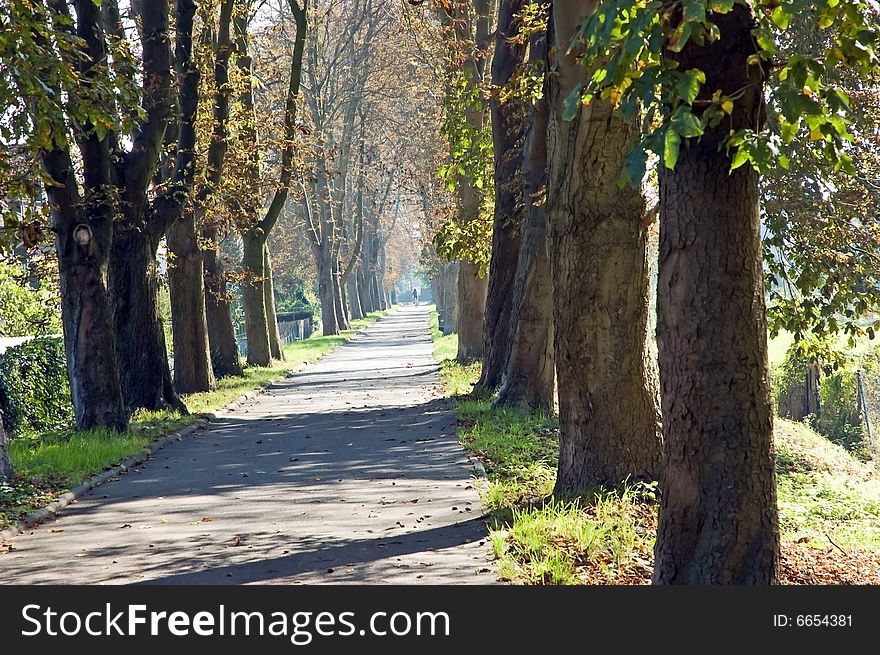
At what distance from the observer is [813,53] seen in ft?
48.5

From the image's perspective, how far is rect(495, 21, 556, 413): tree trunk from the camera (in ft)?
53.1

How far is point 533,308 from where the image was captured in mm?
16156

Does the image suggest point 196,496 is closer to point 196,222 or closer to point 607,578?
point 607,578

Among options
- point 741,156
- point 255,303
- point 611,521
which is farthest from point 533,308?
point 255,303

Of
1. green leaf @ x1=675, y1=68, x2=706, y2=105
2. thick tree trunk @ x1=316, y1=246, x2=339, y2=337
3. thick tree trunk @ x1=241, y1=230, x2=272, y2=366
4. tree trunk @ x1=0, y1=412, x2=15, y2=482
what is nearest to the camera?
green leaf @ x1=675, y1=68, x2=706, y2=105

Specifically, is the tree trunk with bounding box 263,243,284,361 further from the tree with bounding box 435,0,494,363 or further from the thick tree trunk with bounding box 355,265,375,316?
the thick tree trunk with bounding box 355,265,375,316

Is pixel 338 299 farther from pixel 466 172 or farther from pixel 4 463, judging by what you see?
pixel 4 463

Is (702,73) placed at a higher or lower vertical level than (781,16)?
lower

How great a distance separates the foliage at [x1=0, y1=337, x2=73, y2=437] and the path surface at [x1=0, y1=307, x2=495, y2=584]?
3.19 m

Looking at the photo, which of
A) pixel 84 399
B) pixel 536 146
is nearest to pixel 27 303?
pixel 84 399

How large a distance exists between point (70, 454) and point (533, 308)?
22.0ft

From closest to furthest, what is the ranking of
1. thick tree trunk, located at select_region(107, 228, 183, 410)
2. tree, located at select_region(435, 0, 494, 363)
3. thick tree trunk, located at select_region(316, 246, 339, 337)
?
1. thick tree trunk, located at select_region(107, 228, 183, 410)
2. tree, located at select_region(435, 0, 494, 363)
3. thick tree trunk, located at select_region(316, 246, 339, 337)

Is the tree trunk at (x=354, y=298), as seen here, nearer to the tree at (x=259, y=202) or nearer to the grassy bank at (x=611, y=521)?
the tree at (x=259, y=202)

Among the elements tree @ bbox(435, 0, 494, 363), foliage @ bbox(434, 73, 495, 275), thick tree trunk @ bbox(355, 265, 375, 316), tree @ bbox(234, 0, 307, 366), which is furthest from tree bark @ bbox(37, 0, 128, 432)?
thick tree trunk @ bbox(355, 265, 375, 316)
